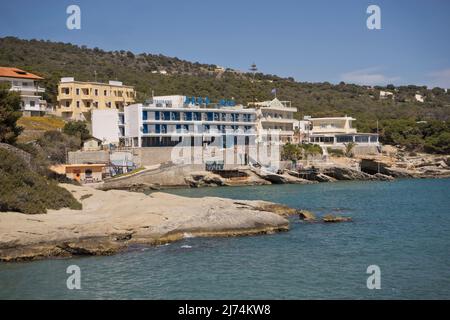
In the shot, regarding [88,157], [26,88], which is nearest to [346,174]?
[88,157]

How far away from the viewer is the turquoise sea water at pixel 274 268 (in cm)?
2233

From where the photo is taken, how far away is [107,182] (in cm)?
6444

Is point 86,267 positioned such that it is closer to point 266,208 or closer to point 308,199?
point 266,208

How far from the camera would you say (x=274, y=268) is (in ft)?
85.8

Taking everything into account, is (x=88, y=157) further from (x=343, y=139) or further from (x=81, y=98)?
(x=343, y=139)

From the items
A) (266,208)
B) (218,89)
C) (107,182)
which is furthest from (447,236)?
(218,89)

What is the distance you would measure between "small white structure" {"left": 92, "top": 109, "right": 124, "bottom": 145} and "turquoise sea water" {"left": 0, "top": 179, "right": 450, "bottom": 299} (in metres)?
48.3

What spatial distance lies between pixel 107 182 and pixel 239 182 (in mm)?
18386

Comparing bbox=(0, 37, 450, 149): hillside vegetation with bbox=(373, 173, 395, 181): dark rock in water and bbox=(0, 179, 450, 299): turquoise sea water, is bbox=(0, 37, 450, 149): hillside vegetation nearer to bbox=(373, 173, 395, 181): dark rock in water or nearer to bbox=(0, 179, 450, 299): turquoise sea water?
bbox=(373, 173, 395, 181): dark rock in water

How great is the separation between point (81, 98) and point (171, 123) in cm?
1924

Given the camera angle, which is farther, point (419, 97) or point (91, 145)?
point (419, 97)

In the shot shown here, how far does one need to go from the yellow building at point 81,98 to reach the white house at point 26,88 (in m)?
6.79

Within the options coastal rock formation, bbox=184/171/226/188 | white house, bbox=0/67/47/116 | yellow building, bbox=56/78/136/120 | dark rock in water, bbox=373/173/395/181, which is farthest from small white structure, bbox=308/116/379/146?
white house, bbox=0/67/47/116

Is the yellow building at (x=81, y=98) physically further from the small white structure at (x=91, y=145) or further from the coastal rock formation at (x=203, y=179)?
the coastal rock formation at (x=203, y=179)
